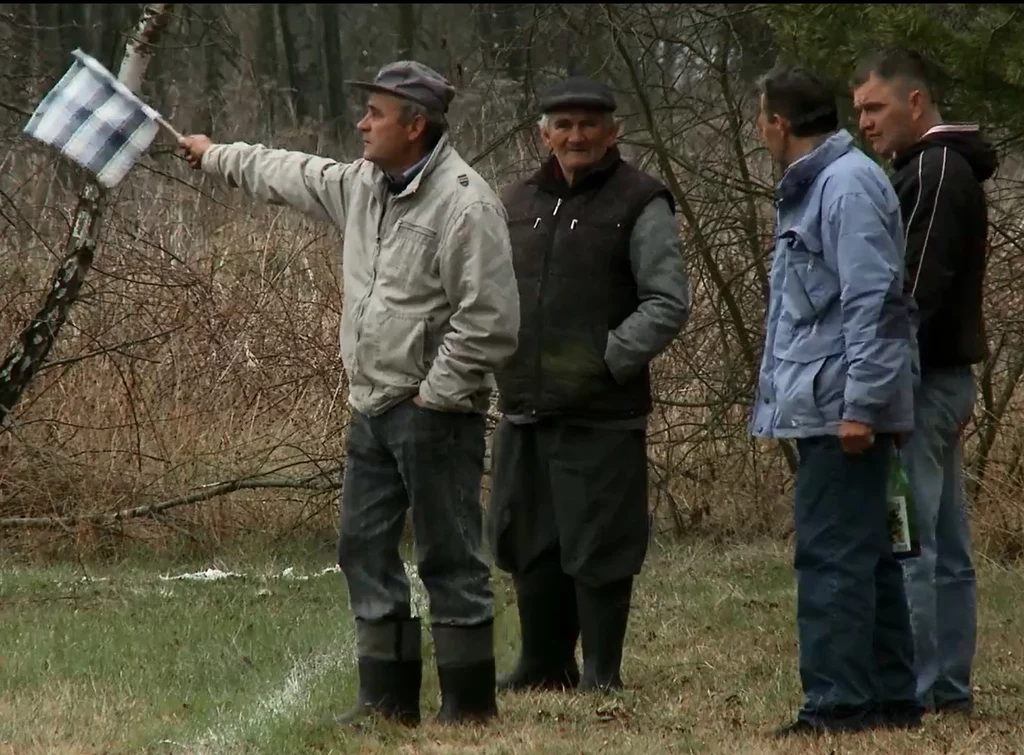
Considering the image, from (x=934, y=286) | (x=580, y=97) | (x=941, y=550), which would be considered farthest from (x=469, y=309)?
(x=941, y=550)

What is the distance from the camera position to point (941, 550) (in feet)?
19.5

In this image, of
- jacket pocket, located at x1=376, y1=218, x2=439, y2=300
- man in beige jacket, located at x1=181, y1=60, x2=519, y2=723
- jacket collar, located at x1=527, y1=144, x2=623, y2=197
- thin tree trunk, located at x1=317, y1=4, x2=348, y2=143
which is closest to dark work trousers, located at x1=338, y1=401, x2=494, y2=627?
man in beige jacket, located at x1=181, y1=60, x2=519, y2=723

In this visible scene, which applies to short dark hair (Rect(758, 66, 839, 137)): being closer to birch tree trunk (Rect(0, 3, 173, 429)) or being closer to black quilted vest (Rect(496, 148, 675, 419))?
black quilted vest (Rect(496, 148, 675, 419))

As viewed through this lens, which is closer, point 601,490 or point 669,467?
point 601,490

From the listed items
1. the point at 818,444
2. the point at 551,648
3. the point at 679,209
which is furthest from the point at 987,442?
the point at 818,444

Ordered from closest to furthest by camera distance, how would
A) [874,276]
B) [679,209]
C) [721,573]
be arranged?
[874,276], [721,573], [679,209]

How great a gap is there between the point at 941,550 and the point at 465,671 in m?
1.61

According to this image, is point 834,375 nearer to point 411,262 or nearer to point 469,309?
point 469,309

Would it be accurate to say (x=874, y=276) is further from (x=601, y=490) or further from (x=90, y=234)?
(x=90, y=234)

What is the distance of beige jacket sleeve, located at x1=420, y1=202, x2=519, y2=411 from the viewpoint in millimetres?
5332

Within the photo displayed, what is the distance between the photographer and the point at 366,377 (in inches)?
215

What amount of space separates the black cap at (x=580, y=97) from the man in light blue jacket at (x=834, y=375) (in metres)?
0.87

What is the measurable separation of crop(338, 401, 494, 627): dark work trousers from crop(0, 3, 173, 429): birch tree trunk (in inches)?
171

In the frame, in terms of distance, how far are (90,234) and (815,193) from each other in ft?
17.1
